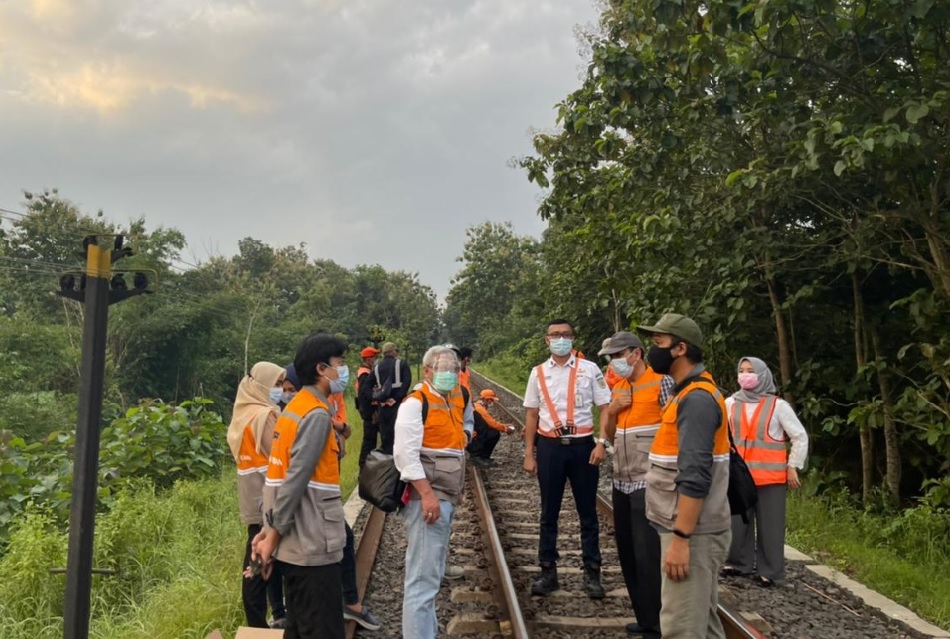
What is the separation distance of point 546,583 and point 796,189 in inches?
185

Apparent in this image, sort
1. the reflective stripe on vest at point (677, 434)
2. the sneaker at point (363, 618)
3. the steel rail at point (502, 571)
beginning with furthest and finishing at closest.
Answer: the sneaker at point (363, 618) → the steel rail at point (502, 571) → the reflective stripe on vest at point (677, 434)

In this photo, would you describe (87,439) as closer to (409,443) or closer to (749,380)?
(409,443)

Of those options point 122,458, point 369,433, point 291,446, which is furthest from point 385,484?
point 122,458

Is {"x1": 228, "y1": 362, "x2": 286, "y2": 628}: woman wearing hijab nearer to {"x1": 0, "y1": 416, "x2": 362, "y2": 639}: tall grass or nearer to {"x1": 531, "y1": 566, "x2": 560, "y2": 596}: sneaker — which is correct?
{"x1": 0, "y1": 416, "x2": 362, "y2": 639}: tall grass

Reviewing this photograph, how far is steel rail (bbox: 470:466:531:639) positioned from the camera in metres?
4.26

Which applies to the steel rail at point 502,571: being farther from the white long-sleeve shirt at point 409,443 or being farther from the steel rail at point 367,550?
the white long-sleeve shirt at point 409,443

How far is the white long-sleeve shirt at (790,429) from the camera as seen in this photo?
5.44 metres

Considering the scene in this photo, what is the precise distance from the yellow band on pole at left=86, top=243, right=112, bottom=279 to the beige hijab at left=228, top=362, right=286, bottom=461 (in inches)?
42.1

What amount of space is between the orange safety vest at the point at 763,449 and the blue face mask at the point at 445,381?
116 inches

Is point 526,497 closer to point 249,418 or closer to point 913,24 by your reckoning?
point 249,418

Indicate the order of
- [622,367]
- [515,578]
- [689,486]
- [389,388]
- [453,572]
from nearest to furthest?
[689,486]
[622,367]
[515,578]
[453,572]
[389,388]

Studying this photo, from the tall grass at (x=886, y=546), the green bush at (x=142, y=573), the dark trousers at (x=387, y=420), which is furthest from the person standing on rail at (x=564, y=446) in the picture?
the dark trousers at (x=387, y=420)

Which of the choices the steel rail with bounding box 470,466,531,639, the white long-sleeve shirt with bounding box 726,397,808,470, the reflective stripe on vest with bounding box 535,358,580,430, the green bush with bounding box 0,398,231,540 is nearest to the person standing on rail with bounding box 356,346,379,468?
the steel rail with bounding box 470,466,531,639

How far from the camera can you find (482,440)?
10.8 metres
